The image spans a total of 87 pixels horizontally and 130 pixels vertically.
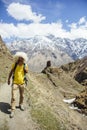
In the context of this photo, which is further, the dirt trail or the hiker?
the hiker

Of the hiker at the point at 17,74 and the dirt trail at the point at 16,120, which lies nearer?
the dirt trail at the point at 16,120

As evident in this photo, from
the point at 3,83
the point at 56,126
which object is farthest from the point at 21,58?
the point at 3,83

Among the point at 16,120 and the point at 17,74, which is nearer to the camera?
the point at 16,120

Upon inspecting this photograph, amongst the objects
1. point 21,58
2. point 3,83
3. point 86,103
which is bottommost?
point 86,103

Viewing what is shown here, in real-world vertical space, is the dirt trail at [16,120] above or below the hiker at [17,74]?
below

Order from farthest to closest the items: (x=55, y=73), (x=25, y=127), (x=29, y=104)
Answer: (x=55, y=73), (x=29, y=104), (x=25, y=127)

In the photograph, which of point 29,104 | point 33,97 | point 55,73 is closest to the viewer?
point 29,104

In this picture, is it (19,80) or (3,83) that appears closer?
(19,80)

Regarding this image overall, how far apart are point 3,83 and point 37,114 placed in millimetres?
9613

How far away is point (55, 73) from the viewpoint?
212 ft

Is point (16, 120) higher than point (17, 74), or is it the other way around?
point (17, 74)

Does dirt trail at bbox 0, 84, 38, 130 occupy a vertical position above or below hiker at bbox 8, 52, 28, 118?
below

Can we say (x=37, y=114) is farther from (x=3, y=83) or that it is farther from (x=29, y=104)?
(x=3, y=83)

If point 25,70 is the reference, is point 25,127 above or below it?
below
